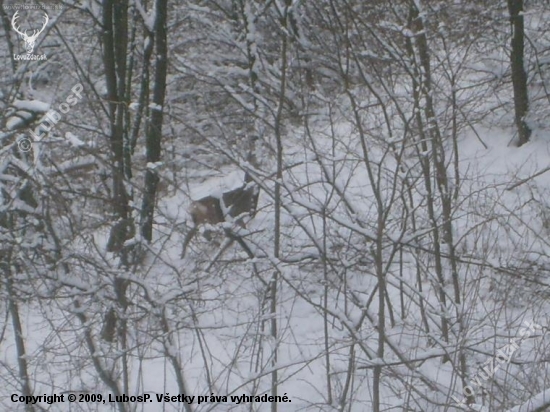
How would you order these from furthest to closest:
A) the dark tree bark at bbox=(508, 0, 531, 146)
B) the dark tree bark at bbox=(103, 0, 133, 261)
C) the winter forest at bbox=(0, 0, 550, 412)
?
the dark tree bark at bbox=(508, 0, 531, 146), the dark tree bark at bbox=(103, 0, 133, 261), the winter forest at bbox=(0, 0, 550, 412)

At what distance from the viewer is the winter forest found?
19.2ft

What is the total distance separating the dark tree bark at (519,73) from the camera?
453 inches

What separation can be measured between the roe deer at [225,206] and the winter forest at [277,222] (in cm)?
4

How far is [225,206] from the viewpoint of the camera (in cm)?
923

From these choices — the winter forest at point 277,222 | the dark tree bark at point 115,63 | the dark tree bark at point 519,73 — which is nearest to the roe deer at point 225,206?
the winter forest at point 277,222

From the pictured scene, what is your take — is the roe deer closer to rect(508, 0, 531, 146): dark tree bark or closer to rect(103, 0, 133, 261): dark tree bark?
rect(103, 0, 133, 261): dark tree bark

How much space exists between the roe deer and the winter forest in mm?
41

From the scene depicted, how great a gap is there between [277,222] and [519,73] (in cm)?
632

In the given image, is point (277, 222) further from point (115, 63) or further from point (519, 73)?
point (519, 73)

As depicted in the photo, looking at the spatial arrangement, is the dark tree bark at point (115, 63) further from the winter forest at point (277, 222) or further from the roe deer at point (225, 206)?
the roe deer at point (225, 206)

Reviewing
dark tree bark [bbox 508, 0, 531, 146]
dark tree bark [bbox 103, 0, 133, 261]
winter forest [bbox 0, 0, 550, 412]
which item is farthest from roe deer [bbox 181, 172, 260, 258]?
dark tree bark [bbox 508, 0, 531, 146]

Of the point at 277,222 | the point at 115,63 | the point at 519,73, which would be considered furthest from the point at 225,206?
the point at 519,73

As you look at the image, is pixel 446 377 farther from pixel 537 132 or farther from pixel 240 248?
pixel 537 132

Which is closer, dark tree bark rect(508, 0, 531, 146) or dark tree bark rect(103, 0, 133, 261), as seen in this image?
dark tree bark rect(103, 0, 133, 261)
